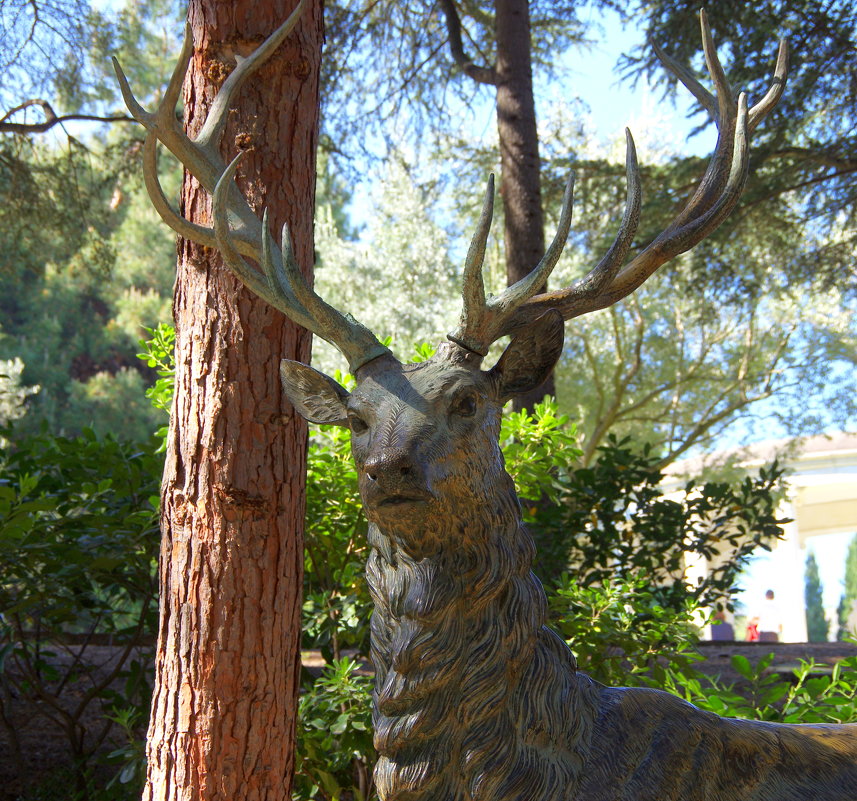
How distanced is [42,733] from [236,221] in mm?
3933

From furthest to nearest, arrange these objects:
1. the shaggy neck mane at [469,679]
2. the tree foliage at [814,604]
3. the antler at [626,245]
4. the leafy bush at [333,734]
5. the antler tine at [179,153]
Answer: the tree foliage at [814,604] → the leafy bush at [333,734] → the antler tine at [179,153] → the antler at [626,245] → the shaggy neck mane at [469,679]

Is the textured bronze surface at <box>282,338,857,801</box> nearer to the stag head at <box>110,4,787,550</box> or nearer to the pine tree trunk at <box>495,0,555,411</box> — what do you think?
the stag head at <box>110,4,787,550</box>

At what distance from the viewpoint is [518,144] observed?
300 inches

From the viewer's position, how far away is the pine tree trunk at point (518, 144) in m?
7.39

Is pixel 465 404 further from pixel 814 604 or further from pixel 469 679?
pixel 814 604

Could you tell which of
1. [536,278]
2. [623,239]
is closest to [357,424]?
[536,278]

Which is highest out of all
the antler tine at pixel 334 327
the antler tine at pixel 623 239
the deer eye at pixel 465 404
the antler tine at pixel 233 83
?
the antler tine at pixel 233 83

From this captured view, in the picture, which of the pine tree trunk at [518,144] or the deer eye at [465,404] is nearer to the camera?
the deer eye at [465,404]

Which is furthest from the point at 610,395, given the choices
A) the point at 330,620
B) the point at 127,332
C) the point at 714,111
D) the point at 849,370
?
the point at 714,111

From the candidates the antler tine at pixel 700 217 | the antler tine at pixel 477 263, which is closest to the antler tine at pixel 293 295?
the antler tine at pixel 477 263

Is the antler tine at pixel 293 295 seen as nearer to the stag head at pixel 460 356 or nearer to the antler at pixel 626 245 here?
the stag head at pixel 460 356

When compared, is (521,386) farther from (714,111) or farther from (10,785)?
(10,785)

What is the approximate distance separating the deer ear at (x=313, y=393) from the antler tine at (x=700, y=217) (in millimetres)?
472

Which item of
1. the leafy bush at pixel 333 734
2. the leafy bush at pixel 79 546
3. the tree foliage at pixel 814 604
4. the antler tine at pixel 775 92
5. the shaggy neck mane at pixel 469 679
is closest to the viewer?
the shaggy neck mane at pixel 469 679
